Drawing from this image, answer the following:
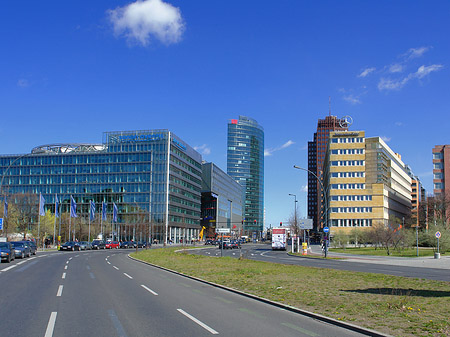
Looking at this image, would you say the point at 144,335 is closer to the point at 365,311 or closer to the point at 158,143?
the point at 365,311

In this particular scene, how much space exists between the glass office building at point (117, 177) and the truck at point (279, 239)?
145 feet

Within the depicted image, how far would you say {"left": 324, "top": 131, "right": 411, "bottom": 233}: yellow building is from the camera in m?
94.3

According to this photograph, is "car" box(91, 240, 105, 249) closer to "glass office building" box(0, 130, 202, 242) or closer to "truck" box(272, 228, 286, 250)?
"truck" box(272, 228, 286, 250)

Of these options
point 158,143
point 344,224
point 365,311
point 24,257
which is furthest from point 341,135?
point 365,311

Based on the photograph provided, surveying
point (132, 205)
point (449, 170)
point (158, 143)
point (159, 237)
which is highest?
point (158, 143)

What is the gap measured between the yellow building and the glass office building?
42.6 meters

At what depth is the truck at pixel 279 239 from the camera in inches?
2718

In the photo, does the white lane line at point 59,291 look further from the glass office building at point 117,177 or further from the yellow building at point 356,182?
the glass office building at point 117,177

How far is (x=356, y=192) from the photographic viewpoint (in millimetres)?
95625

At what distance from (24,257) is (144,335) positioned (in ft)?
120

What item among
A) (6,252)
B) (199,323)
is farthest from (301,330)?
(6,252)

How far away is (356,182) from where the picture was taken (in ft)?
315

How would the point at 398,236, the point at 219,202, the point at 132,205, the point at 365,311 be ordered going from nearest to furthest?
the point at 365,311 < the point at 398,236 < the point at 132,205 < the point at 219,202

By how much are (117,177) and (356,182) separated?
2408 inches
